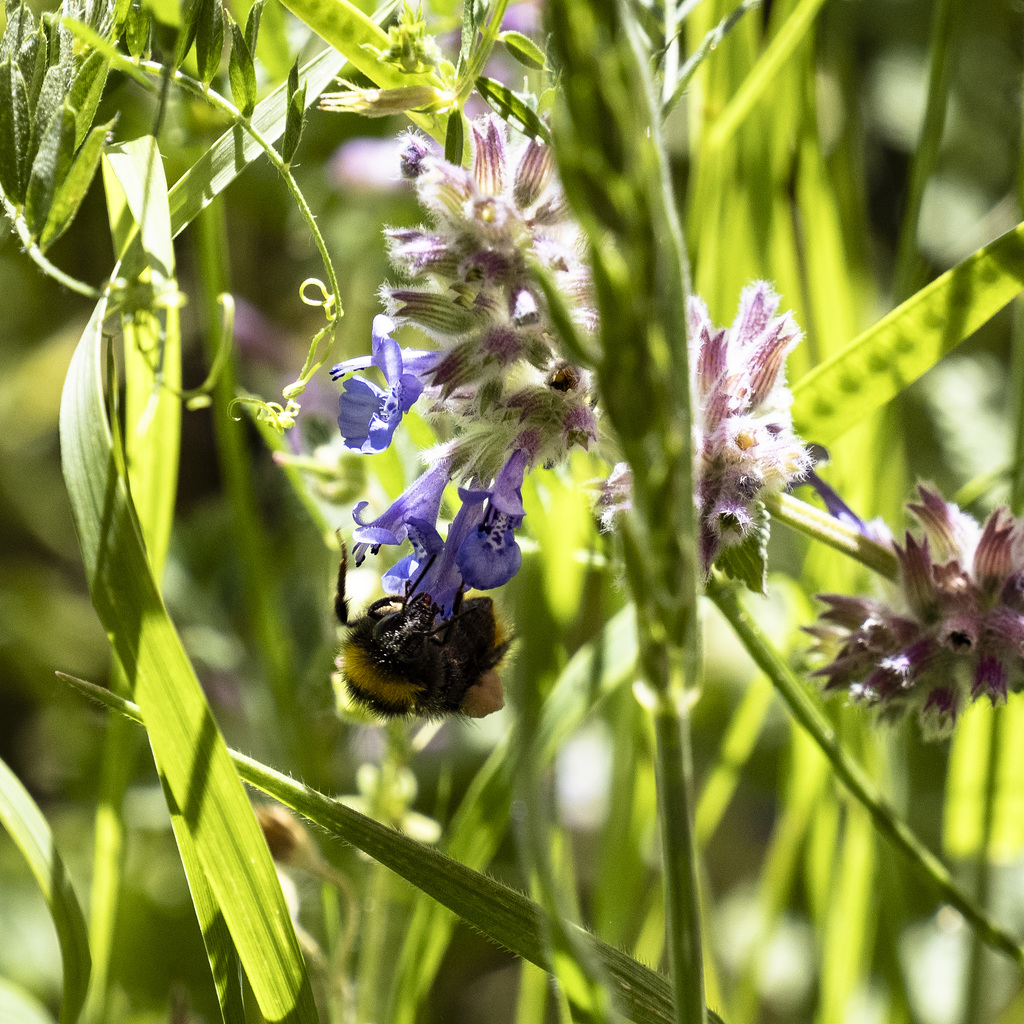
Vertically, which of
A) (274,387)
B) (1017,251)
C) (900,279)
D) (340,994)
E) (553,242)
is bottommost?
(340,994)

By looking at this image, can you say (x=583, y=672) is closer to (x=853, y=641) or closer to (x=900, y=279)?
(x=853, y=641)

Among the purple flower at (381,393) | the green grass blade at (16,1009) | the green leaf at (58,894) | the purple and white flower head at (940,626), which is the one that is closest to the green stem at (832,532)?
the purple and white flower head at (940,626)

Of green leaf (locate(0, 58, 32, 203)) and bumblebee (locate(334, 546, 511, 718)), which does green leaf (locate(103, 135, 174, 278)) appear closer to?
green leaf (locate(0, 58, 32, 203))

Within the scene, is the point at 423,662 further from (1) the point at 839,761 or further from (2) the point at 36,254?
(2) the point at 36,254

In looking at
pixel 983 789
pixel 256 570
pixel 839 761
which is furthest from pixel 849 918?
pixel 256 570

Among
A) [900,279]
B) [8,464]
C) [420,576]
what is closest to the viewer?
[420,576]

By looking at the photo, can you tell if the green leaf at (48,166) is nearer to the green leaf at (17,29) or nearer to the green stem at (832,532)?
the green leaf at (17,29)

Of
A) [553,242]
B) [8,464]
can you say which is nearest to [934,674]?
[553,242]
